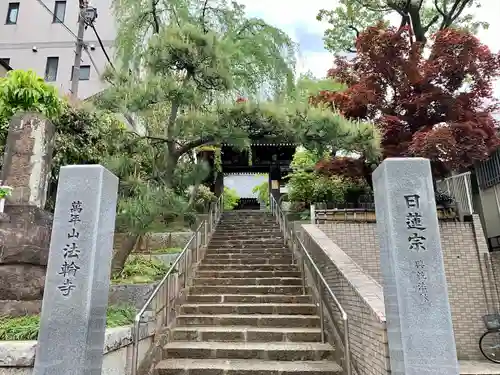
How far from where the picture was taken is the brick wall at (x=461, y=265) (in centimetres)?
732

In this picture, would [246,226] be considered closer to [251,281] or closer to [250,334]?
[251,281]

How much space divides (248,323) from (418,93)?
20.8 feet

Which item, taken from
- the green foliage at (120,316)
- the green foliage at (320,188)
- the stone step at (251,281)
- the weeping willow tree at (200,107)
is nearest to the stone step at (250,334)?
the green foliage at (120,316)

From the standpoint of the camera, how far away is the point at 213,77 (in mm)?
6074

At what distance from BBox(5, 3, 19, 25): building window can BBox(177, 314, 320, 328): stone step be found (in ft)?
66.0

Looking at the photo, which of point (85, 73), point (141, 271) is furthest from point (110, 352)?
point (85, 73)

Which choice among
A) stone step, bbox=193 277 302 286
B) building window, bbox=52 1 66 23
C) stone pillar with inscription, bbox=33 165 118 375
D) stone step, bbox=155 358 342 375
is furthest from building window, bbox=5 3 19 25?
stone step, bbox=155 358 342 375

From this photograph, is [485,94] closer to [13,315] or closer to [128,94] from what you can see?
[128,94]

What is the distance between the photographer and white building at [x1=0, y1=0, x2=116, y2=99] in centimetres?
1830

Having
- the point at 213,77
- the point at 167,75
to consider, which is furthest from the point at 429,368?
the point at 167,75

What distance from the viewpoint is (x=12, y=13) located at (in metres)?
18.9

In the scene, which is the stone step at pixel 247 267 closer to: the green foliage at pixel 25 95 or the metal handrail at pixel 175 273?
the metal handrail at pixel 175 273

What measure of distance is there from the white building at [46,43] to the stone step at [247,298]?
1499 cm

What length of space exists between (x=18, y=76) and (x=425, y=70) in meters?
7.97
